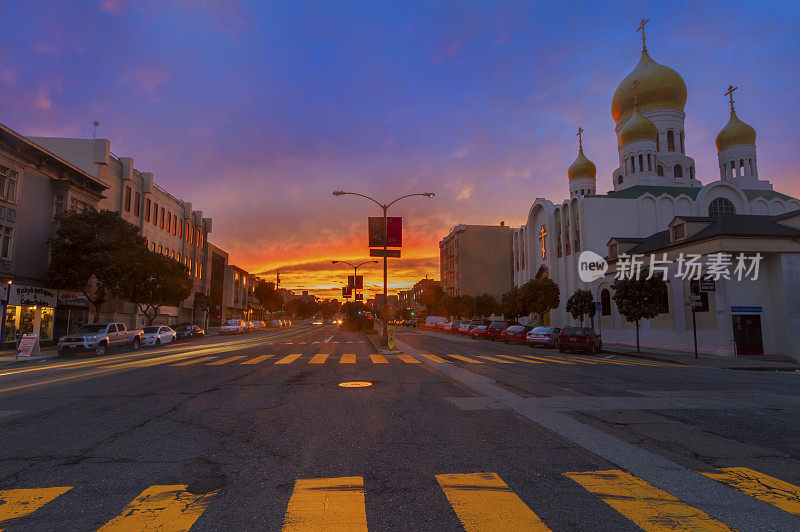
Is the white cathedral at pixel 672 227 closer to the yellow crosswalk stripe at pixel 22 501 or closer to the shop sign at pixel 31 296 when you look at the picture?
the yellow crosswalk stripe at pixel 22 501

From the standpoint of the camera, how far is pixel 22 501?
13.9 ft

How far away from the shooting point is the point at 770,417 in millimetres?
8477

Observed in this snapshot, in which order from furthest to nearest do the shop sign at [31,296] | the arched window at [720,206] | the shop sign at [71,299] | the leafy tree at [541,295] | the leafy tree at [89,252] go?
1. the arched window at [720,206]
2. the leafy tree at [541,295]
3. the shop sign at [71,299]
4. the leafy tree at [89,252]
5. the shop sign at [31,296]

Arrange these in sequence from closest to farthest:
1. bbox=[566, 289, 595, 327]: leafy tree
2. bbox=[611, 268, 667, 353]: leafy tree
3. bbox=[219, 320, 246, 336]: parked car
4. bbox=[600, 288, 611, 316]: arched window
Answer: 1. bbox=[611, 268, 667, 353]: leafy tree
2. bbox=[566, 289, 595, 327]: leafy tree
3. bbox=[600, 288, 611, 316]: arched window
4. bbox=[219, 320, 246, 336]: parked car

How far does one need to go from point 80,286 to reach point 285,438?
29892 millimetres

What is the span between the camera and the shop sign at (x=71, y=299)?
3077 cm

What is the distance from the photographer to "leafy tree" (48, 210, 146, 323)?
1094 inches

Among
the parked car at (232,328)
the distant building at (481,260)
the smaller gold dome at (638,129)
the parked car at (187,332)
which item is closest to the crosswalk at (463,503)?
the parked car at (187,332)

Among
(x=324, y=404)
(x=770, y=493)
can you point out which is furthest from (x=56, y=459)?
(x=770, y=493)

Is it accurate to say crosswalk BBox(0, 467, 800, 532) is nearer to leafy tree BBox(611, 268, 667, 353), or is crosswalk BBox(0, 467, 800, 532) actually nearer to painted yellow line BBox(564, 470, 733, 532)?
painted yellow line BBox(564, 470, 733, 532)

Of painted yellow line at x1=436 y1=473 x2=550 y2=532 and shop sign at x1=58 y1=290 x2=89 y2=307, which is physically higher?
shop sign at x1=58 y1=290 x2=89 y2=307

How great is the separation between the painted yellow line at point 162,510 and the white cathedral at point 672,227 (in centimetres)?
3013

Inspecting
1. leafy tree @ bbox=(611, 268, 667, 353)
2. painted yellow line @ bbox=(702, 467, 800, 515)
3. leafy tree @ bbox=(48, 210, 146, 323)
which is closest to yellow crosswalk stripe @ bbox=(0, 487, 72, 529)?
painted yellow line @ bbox=(702, 467, 800, 515)

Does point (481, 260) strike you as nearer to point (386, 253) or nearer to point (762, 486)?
point (386, 253)
